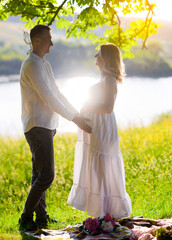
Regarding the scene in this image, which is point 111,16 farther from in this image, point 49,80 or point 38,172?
point 38,172

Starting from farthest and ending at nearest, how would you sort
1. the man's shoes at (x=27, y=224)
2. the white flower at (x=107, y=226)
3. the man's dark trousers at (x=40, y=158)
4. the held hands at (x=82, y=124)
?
the man's shoes at (x=27, y=224) → the man's dark trousers at (x=40, y=158) → the held hands at (x=82, y=124) → the white flower at (x=107, y=226)

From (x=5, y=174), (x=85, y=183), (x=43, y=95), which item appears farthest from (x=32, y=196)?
(x=5, y=174)

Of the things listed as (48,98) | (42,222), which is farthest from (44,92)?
(42,222)

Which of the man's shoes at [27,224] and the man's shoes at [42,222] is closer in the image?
the man's shoes at [27,224]

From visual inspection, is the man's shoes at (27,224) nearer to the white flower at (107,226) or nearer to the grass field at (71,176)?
the grass field at (71,176)

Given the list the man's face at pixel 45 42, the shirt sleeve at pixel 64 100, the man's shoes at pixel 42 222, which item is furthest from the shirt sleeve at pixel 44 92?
the man's shoes at pixel 42 222

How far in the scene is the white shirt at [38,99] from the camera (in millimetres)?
4164

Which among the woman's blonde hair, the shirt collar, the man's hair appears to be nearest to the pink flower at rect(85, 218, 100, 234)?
the woman's blonde hair

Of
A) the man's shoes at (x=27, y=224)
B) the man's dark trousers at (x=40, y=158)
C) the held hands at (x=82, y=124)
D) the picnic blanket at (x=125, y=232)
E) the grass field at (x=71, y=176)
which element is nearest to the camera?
the picnic blanket at (x=125, y=232)

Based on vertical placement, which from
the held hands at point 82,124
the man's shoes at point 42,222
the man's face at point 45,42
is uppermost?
the man's face at point 45,42

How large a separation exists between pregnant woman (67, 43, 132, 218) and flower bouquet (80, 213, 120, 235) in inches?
6.7

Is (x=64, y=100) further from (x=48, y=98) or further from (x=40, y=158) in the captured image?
(x=40, y=158)

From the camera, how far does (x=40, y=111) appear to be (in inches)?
167

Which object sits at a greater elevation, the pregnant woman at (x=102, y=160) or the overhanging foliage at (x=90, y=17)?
the overhanging foliage at (x=90, y=17)
